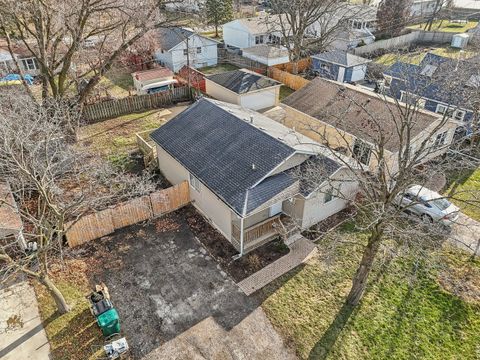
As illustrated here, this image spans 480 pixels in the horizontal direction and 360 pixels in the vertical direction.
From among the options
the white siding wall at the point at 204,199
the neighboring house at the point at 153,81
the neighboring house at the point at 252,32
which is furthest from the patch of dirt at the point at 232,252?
the neighboring house at the point at 252,32

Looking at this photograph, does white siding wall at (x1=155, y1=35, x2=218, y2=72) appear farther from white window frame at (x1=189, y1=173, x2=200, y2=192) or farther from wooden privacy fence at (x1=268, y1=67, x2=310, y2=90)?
white window frame at (x1=189, y1=173, x2=200, y2=192)

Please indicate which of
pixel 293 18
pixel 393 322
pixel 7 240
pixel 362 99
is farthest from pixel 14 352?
pixel 293 18

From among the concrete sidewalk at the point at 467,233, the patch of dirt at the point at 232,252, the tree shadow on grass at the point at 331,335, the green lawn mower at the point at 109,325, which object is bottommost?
the concrete sidewalk at the point at 467,233

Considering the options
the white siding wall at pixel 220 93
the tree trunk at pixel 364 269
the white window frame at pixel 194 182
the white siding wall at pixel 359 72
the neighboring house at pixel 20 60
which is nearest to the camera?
the tree trunk at pixel 364 269

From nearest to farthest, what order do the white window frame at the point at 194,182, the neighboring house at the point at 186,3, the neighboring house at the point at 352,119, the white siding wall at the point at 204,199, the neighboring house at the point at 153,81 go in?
the white siding wall at the point at 204,199, the white window frame at the point at 194,182, the neighboring house at the point at 352,119, the neighboring house at the point at 186,3, the neighboring house at the point at 153,81

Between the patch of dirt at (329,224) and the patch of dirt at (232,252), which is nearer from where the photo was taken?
the patch of dirt at (232,252)

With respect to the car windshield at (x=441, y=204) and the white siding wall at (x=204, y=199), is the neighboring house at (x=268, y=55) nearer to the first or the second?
the white siding wall at (x=204, y=199)


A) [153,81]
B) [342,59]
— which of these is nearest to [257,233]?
[153,81]
